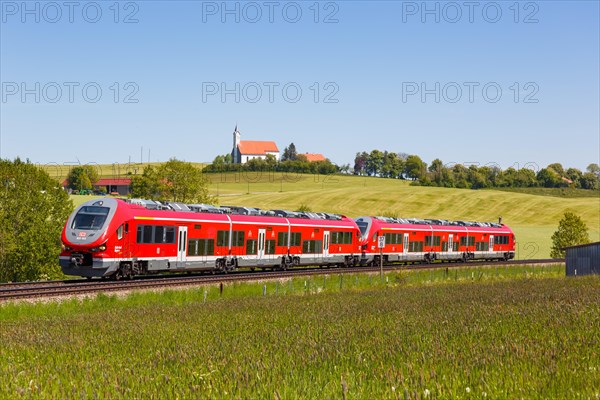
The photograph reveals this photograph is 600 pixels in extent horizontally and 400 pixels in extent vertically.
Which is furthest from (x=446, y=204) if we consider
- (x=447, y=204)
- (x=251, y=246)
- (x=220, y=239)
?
(x=220, y=239)

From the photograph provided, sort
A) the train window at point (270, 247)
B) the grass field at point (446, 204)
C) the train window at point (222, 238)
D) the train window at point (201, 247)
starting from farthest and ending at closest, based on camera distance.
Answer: the grass field at point (446, 204), the train window at point (270, 247), the train window at point (222, 238), the train window at point (201, 247)

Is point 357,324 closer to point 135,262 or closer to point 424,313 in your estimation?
point 424,313

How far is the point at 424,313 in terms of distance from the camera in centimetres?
1504

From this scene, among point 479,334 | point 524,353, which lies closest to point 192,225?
point 479,334

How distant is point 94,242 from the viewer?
100 ft

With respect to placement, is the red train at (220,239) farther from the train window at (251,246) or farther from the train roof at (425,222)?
the train roof at (425,222)

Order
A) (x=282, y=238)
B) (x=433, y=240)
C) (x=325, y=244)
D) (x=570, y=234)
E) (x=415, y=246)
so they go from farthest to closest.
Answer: (x=570, y=234), (x=433, y=240), (x=415, y=246), (x=325, y=244), (x=282, y=238)

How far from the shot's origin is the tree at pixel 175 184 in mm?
85688

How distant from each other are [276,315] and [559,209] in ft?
375

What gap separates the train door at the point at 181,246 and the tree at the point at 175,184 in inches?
1966

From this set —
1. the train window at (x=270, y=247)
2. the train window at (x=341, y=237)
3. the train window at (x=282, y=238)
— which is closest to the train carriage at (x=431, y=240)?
the train window at (x=341, y=237)

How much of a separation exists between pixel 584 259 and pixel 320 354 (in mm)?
48974

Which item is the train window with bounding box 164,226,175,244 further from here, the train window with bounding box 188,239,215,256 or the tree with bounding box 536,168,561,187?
the tree with bounding box 536,168,561,187

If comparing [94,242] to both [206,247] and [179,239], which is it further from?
[206,247]
